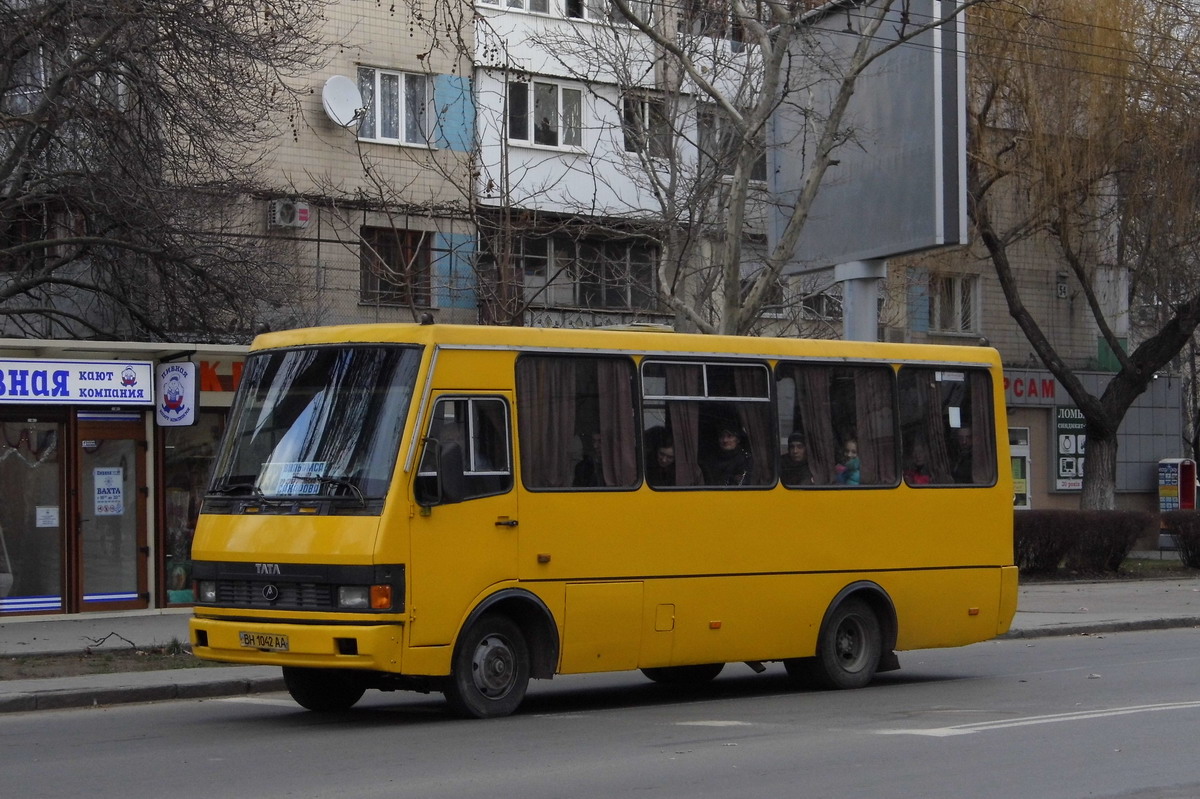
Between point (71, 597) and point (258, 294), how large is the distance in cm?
460

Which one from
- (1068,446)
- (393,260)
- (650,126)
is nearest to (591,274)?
(650,126)

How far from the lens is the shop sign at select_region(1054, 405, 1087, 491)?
38.1 metres

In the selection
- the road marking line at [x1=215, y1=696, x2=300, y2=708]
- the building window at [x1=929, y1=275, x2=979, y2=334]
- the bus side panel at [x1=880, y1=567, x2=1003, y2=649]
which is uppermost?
the building window at [x1=929, y1=275, x2=979, y2=334]

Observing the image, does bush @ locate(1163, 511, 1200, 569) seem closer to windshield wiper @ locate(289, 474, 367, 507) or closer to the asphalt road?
the asphalt road

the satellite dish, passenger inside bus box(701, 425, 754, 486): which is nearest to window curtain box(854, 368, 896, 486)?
passenger inside bus box(701, 425, 754, 486)

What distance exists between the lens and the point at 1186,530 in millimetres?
31188

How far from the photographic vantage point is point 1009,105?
3031 cm

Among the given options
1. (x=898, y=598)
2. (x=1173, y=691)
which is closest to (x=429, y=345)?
(x=898, y=598)

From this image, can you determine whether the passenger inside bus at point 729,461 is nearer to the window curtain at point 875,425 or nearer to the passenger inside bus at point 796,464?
the passenger inside bus at point 796,464

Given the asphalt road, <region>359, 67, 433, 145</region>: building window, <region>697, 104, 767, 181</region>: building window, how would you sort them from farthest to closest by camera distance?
<region>359, 67, 433, 145</region>: building window < <region>697, 104, 767, 181</region>: building window < the asphalt road

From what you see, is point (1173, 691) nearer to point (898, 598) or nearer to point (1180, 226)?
point (898, 598)

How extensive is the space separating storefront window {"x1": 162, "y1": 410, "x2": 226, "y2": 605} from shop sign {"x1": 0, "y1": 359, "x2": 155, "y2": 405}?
136cm

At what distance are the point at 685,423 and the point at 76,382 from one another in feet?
33.7

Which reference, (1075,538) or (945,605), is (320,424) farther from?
(1075,538)
